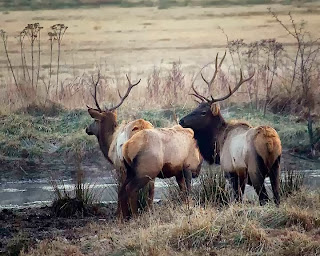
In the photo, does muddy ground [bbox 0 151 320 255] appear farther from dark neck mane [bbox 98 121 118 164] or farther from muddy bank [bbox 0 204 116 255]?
dark neck mane [bbox 98 121 118 164]

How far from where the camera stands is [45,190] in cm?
1344

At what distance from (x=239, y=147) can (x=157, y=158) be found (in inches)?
36.5

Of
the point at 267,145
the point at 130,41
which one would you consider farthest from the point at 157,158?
the point at 130,41

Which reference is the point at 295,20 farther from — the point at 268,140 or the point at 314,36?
the point at 268,140

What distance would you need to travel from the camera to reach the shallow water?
40.8ft

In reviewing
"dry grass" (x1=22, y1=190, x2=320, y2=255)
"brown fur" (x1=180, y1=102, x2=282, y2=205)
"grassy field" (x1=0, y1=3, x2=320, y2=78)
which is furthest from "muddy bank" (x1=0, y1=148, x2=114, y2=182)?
"dry grass" (x1=22, y1=190, x2=320, y2=255)

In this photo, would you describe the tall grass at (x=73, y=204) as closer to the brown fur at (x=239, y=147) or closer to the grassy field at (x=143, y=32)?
the brown fur at (x=239, y=147)

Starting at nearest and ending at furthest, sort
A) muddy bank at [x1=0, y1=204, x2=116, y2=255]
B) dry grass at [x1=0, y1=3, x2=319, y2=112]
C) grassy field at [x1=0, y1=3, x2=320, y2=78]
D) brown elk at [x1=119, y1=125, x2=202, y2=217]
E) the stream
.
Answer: muddy bank at [x1=0, y1=204, x2=116, y2=255]
brown elk at [x1=119, y1=125, x2=202, y2=217]
the stream
dry grass at [x1=0, y1=3, x2=319, y2=112]
grassy field at [x1=0, y1=3, x2=320, y2=78]

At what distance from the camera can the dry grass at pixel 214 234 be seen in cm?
881

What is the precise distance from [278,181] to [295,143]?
4.89 meters

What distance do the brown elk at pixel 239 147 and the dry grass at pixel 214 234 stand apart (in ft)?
1.89

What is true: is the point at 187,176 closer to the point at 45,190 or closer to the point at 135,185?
the point at 135,185

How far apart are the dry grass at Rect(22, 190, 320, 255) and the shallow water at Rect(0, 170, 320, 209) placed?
2255 millimetres

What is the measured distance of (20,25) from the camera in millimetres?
16281
